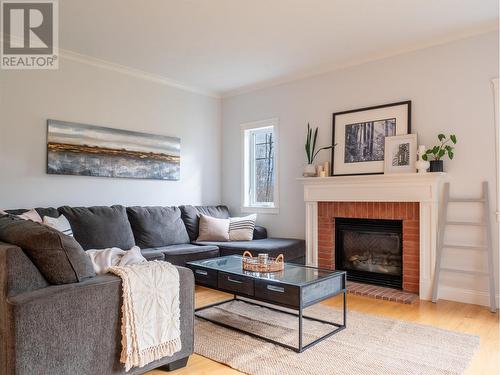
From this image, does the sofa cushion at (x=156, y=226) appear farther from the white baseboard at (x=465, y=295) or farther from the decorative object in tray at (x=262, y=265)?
the white baseboard at (x=465, y=295)

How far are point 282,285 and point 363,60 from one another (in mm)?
2895

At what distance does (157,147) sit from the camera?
4855 mm

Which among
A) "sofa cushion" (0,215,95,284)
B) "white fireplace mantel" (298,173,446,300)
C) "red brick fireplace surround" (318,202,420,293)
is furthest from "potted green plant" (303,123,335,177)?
"sofa cushion" (0,215,95,284)

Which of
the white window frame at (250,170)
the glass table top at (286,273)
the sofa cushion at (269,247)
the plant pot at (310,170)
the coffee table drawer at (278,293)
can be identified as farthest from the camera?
the white window frame at (250,170)

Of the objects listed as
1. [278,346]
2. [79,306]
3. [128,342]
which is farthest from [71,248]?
[278,346]

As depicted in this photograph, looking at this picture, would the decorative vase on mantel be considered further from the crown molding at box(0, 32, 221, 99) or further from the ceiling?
the crown molding at box(0, 32, 221, 99)

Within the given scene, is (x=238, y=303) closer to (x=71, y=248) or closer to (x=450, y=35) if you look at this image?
(x=71, y=248)

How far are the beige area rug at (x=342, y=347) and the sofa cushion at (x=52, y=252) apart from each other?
104 cm

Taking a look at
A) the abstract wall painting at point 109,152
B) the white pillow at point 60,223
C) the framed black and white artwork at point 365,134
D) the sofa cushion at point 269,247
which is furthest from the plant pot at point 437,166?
the white pillow at point 60,223

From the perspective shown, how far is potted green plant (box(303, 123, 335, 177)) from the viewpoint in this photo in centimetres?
452

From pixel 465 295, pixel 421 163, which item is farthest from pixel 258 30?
pixel 465 295

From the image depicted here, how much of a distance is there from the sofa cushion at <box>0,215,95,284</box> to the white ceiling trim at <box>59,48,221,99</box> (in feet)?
9.26

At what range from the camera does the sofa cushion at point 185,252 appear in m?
3.87

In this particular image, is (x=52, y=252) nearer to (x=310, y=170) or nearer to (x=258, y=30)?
(x=258, y=30)
